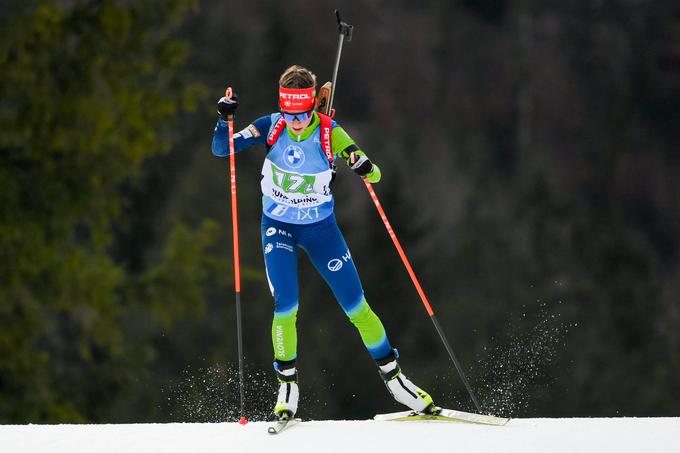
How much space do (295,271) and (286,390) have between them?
2.10 feet

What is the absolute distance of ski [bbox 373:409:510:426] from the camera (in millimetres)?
6523

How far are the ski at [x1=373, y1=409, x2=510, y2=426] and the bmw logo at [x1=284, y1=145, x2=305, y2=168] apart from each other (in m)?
1.44

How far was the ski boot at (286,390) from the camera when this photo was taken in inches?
254

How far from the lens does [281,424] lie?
6.34 meters

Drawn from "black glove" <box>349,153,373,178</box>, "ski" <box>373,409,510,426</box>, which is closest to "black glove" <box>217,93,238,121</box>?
"black glove" <box>349,153,373,178</box>

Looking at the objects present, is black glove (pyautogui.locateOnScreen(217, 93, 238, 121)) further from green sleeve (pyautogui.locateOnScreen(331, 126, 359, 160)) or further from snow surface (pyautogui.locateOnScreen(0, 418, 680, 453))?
snow surface (pyautogui.locateOnScreen(0, 418, 680, 453))

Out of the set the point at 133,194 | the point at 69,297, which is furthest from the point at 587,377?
the point at 69,297

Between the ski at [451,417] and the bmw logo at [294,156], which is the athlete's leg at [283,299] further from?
the ski at [451,417]

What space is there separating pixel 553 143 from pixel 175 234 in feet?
52.0

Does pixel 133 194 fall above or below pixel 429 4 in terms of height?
below

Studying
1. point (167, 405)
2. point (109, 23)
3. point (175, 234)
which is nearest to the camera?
point (109, 23)

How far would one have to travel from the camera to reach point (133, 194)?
1110 inches

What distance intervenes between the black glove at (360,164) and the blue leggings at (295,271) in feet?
1.13

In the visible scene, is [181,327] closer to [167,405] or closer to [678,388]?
[167,405]
